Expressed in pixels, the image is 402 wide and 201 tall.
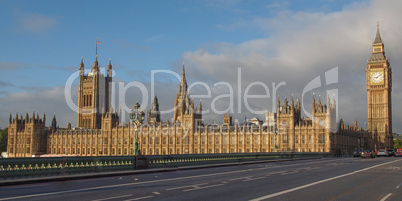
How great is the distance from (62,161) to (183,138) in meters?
88.7

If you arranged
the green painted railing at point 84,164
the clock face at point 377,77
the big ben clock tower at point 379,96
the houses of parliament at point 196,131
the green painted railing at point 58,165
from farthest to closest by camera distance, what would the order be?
the clock face at point 377,77, the big ben clock tower at point 379,96, the houses of parliament at point 196,131, the green painted railing at point 84,164, the green painted railing at point 58,165

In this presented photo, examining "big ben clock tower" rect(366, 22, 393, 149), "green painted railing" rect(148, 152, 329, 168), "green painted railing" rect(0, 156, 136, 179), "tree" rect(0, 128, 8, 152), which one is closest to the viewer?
"green painted railing" rect(0, 156, 136, 179)

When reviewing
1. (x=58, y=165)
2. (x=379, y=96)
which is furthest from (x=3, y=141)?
(x=58, y=165)

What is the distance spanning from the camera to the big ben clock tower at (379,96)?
5689 inches

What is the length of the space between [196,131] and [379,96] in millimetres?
72323

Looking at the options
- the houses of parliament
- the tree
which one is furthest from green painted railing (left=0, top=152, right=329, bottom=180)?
the tree

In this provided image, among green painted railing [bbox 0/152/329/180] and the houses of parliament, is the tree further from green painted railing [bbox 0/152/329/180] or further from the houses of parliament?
green painted railing [bbox 0/152/329/180]

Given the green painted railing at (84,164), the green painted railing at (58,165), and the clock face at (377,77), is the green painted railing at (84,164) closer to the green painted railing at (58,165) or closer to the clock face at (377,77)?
the green painted railing at (58,165)

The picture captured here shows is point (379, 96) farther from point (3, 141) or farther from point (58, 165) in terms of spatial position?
point (58, 165)

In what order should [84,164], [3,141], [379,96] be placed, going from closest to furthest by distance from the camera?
[84,164], [379,96], [3,141]

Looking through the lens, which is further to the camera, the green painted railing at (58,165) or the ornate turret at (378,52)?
the ornate turret at (378,52)

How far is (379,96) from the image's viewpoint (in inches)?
5837

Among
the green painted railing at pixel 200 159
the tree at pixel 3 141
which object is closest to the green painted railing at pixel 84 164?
the green painted railing at pixel 200 159

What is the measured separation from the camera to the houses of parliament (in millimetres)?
99250
